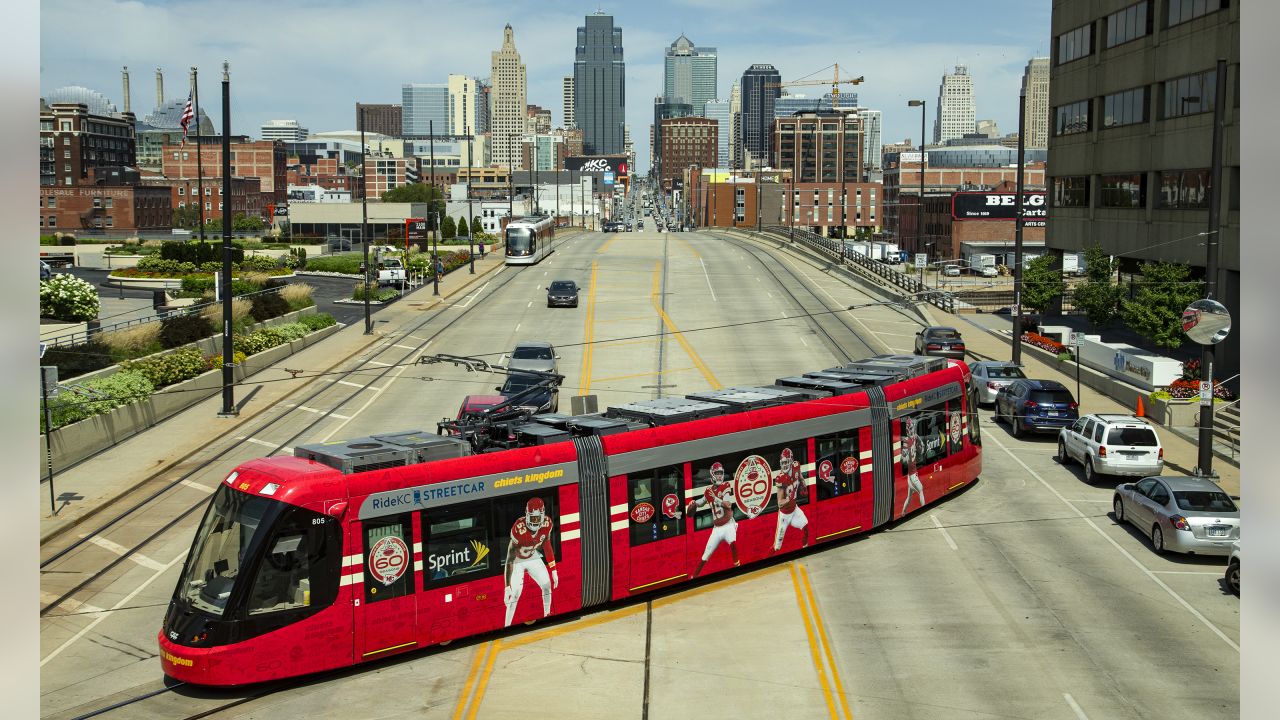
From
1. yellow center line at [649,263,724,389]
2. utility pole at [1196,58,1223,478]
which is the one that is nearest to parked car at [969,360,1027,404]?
yellow center line at [649,263,724,389]

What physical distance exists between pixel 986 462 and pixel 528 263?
5352 cm

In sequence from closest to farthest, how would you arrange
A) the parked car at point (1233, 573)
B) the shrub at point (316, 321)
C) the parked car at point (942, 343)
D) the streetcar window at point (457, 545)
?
the streetcar window at point (457, 545), the parked car at point (1233, 573), the parked car at point (942, 343), the shrub at point (316, 321)

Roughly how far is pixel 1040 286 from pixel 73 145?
157 metres

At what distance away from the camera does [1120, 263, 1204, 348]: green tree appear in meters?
37.7

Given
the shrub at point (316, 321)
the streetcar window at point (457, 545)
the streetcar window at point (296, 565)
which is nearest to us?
the streetcar window at point (296, 565)

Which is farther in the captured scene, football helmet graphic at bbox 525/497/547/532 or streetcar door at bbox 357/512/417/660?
football helmet graphic at bbox 525/497/547/532

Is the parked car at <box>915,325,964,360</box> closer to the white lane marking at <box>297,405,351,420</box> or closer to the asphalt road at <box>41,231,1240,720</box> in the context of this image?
the asphalt road at <box>41,231,1240,720</box>

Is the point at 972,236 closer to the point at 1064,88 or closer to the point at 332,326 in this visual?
the point at 1064,88

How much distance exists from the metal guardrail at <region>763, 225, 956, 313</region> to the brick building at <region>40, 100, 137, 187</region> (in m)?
111

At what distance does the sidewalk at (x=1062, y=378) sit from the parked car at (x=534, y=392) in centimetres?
1601

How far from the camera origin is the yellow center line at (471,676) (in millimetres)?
13812

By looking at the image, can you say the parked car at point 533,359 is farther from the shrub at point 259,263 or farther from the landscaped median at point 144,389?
the shrub at point 259,263

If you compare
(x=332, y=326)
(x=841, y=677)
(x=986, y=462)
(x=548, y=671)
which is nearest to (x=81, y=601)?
(x=548, y=671)

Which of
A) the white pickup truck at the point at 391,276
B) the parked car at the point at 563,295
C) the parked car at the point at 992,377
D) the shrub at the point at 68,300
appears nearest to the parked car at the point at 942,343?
the parked car at the point at 992,377
